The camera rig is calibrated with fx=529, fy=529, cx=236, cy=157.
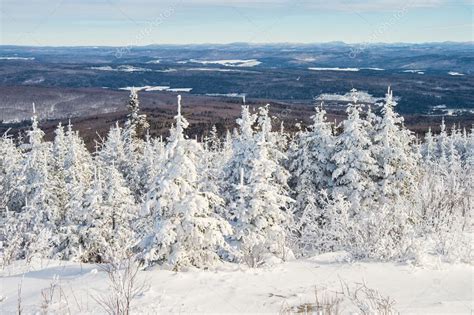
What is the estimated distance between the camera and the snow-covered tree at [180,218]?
424 inches

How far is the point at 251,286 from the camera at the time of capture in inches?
329

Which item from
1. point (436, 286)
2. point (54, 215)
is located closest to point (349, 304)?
point (436, 286)

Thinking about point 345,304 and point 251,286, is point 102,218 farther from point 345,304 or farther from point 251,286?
point 345,304

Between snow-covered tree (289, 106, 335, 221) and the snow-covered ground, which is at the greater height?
the snow-covered ground

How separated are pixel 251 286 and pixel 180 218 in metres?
3.44

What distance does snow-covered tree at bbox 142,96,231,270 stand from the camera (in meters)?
10.8

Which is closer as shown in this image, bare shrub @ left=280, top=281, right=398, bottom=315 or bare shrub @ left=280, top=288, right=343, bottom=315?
bare shrub @ left=280, top=281, right=398, bottom=315

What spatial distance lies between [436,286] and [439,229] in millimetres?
3796

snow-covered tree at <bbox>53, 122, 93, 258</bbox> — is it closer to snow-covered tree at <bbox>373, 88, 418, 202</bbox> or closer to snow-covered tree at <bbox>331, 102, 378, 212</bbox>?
snow-covered tree at <bbox>331, 102, 378, 212</bbox>

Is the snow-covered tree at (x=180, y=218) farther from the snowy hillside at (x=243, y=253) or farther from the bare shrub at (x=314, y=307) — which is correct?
the bare shrub at (x=314, y=307)

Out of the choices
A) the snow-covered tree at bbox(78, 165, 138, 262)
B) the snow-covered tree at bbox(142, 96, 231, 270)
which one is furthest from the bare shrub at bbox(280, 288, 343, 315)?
the snow-covered tree at bbox(78, 165, 138, 262)

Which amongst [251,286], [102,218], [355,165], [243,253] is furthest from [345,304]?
[102,218]

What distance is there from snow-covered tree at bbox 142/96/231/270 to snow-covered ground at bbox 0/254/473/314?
49.1 inches

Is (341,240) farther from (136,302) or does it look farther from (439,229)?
(136,302)
